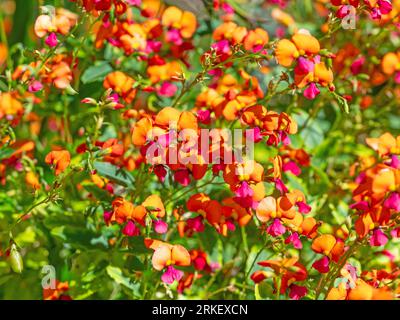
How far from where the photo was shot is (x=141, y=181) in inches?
71.9

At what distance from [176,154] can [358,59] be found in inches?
38.6

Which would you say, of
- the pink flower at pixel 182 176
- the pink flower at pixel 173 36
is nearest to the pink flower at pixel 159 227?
the pink flower at pixel 182 176

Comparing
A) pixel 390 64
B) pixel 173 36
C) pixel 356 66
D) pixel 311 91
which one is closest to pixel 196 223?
pixel 311 91

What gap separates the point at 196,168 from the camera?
5.31 feet

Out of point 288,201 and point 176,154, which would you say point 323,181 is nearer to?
point 288,201

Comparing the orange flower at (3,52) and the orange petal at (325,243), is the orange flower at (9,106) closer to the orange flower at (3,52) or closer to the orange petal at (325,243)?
the orange flower at (3,52)

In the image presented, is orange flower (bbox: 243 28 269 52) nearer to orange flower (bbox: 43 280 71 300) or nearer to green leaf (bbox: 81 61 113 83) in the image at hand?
green leaf (bbox: 81 61 113 83)

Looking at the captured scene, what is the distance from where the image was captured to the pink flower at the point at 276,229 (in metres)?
1.61

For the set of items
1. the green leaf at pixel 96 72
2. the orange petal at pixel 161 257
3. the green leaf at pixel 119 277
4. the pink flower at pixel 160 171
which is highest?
the green leaf at pixel 96 72

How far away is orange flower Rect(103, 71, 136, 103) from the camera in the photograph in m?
1.90

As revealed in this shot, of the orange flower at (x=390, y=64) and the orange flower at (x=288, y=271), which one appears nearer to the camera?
the orange flower at (x=288, y=271)

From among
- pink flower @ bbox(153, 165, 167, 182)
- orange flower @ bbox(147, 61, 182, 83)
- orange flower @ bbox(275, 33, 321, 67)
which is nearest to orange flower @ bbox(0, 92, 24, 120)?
orange flower @ bbox(147, 61, 182, 83)

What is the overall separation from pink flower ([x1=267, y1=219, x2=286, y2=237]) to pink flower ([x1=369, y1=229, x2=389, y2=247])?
0.20m
